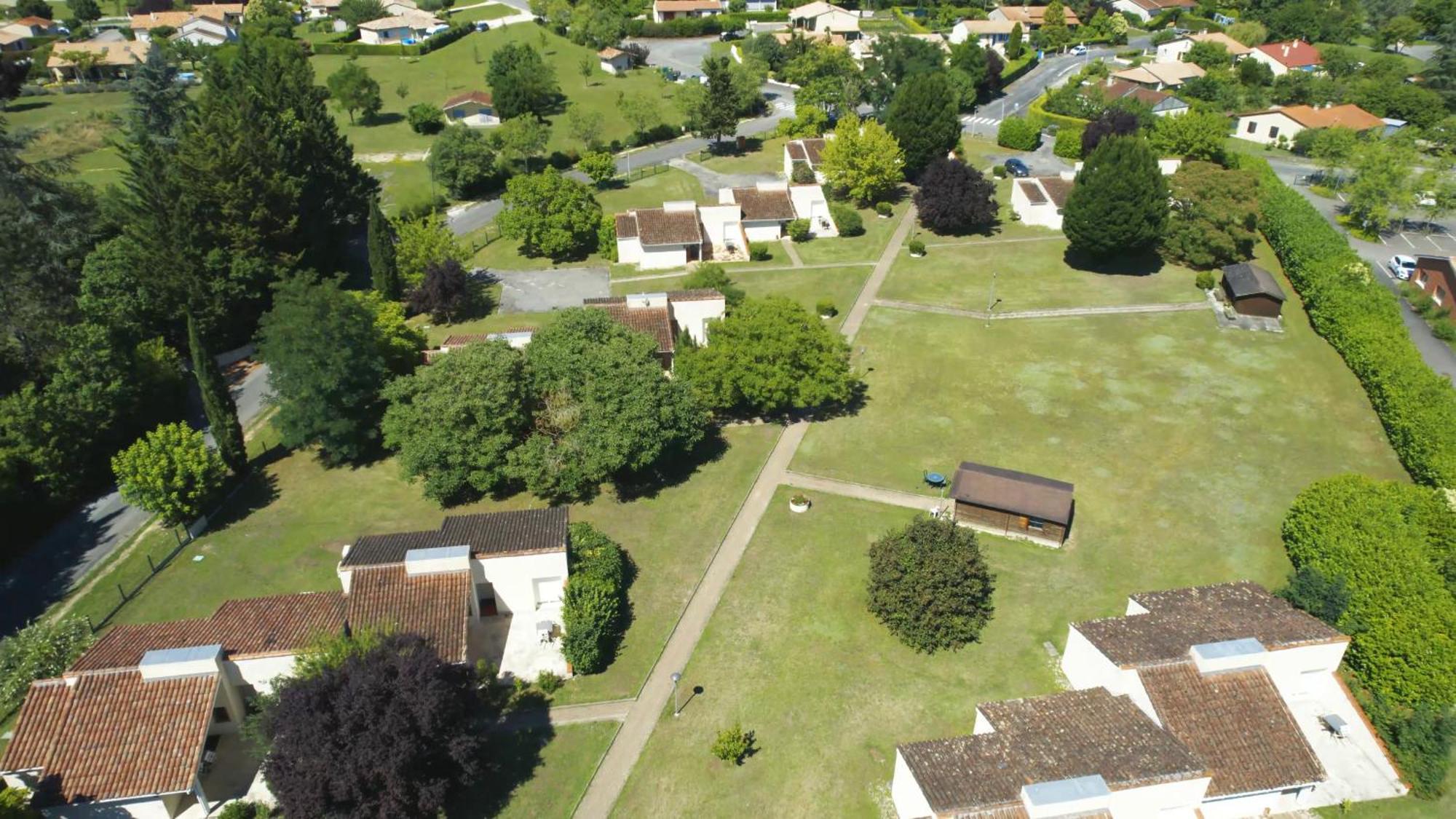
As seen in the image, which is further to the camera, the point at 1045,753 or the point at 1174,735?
the point at 1174,735

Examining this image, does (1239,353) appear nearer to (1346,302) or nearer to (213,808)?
(1346,302)

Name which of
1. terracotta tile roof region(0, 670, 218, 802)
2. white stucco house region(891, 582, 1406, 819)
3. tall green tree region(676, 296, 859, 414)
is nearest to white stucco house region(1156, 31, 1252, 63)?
tall green tree region(676, 296, 859, 414)

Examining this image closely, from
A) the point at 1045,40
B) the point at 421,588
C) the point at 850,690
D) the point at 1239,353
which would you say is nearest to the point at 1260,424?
the point at 1239,353

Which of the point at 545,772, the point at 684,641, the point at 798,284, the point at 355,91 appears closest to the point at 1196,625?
the point at 684,641

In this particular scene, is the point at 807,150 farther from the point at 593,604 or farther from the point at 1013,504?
the point at 593,604

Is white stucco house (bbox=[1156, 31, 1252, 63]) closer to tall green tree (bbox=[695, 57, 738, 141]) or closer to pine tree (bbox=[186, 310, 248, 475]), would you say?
tall green tree (bbox=[695, 57, 738, 141])

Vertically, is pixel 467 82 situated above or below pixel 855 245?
above
